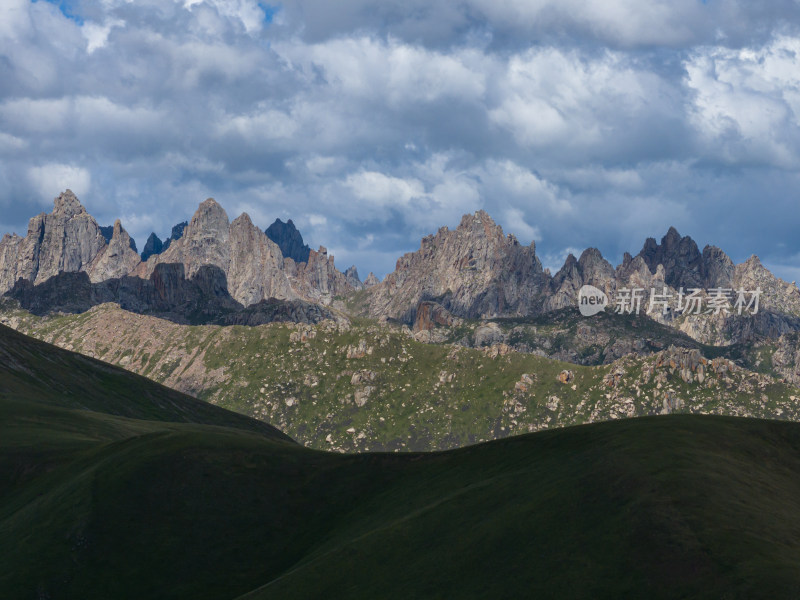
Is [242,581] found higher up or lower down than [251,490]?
lower down

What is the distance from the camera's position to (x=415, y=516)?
110312 millimetres

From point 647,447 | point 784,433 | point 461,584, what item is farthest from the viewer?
point 784,433

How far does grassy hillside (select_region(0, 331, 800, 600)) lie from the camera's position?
78125 mm

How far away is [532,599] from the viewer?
7550cm

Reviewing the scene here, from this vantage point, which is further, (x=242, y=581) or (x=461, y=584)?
(x=242, y=581)

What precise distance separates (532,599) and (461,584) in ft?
34.7

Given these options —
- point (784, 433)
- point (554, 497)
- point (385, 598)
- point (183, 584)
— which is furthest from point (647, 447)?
point (183, 584)

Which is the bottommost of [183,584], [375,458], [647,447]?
[183,584]

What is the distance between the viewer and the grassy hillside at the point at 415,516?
78.1 m

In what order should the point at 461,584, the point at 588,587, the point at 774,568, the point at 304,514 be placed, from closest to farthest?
the point at 774,568, the point at 588,587, the point at 461,584, the point at 304,514

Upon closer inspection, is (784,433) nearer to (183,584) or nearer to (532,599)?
(532,599)

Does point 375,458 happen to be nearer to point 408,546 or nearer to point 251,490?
point 251,490

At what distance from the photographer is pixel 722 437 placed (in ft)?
398

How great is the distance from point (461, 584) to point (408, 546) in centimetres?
1738
